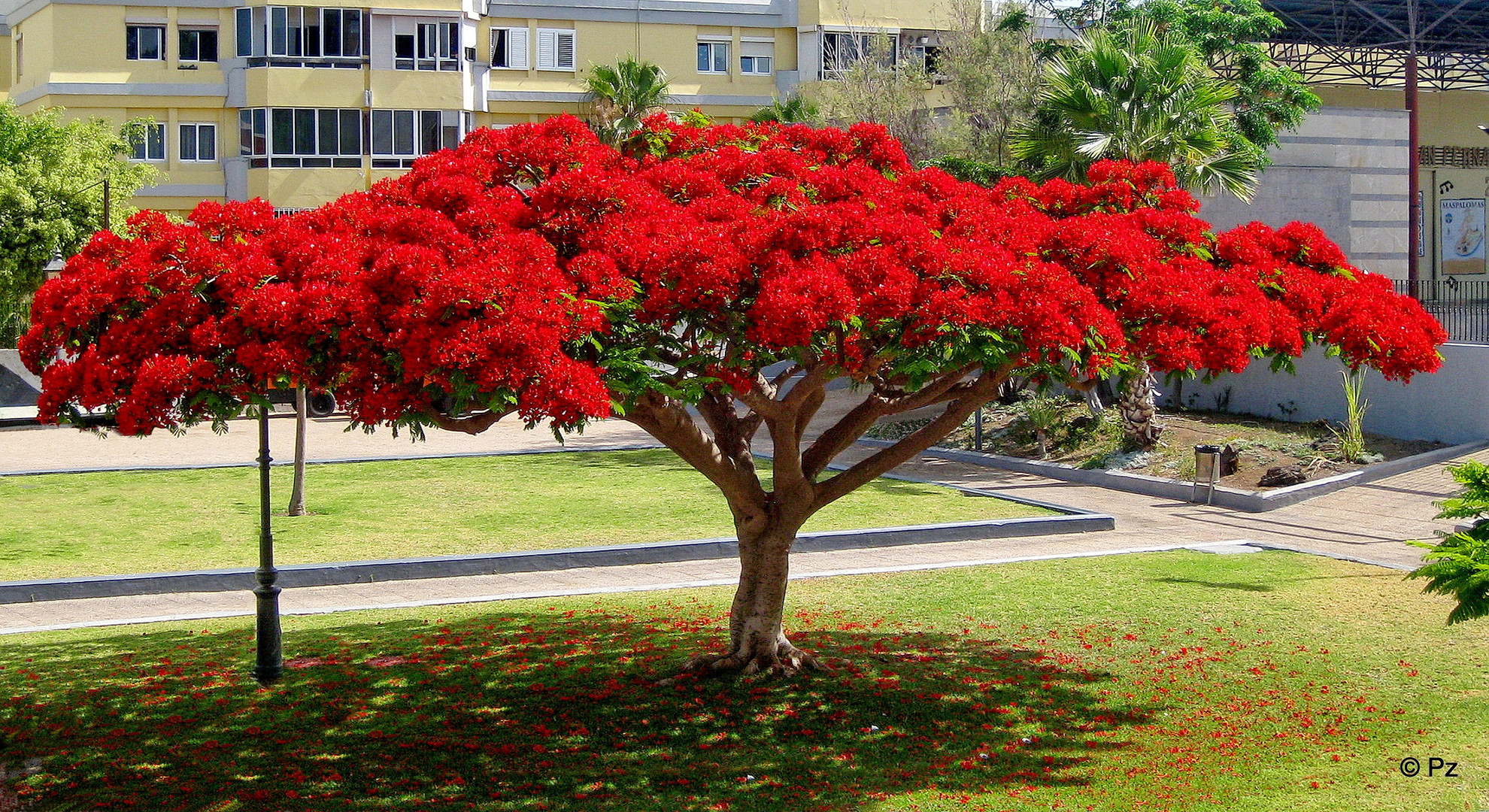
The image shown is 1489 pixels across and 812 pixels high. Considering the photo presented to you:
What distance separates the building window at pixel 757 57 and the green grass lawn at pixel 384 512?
2526 centimetres

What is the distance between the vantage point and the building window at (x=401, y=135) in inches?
1609

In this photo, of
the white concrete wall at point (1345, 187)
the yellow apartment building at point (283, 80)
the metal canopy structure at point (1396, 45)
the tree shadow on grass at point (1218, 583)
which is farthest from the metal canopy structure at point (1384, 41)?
the tree shadow on grass at point (1218, 583)

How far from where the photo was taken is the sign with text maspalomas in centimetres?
4219

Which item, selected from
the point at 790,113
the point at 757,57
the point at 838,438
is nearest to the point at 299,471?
the point at 838,438

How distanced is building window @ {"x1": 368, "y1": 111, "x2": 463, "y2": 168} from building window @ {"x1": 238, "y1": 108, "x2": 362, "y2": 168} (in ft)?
1.65

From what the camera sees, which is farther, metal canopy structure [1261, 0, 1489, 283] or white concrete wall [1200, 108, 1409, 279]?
metal canopy structure [1261, 0, 1489, 283]

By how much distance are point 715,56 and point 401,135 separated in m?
10.8

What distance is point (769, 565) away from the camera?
33.2 feet

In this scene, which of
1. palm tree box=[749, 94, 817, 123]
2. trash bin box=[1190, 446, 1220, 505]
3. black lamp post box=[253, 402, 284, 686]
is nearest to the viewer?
black lamp post box=[253, 402, 284, 686]

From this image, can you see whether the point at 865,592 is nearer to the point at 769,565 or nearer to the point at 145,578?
the point at 769,565

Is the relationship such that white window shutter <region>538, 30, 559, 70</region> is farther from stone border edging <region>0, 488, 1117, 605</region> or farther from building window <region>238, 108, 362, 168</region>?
stone border edging <region>0, 488, 1117, 605</region>

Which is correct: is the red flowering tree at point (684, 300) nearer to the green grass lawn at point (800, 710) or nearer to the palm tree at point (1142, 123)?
the green grass lawn at point (800, 710)

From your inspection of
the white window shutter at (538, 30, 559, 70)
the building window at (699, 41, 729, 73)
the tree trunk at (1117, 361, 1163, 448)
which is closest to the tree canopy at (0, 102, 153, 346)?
the white window shutter at (538, 30, 559, 70)

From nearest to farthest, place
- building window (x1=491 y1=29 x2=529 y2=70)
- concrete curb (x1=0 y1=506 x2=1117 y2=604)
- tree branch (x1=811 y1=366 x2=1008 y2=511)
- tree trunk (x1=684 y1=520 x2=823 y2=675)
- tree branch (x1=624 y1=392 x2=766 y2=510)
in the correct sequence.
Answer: tree branch (x1=624 y1=392 x2=766 y2=510), tree branch (x1=811 y1=366 x2=1008 y2=511), tree trunk (x1=684 y1=520 x2=823 y2=675), concrete curb (x1=0 y1=506 x2=1117 y2=604), building window (x1=491 y1=29 x2=529 y2=70)
